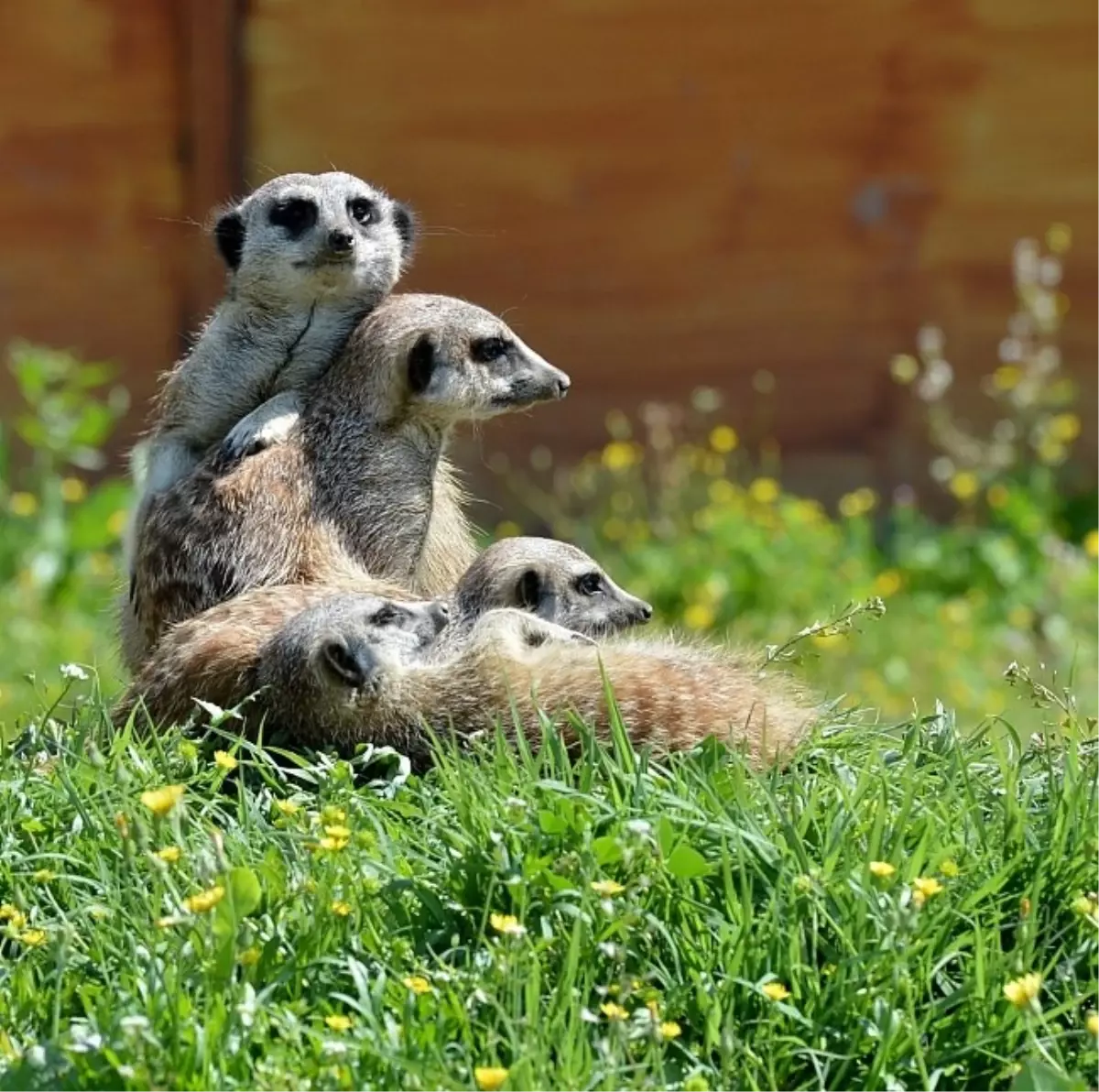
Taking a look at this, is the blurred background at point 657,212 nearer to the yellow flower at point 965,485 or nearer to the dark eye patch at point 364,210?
the yellow flower at point 965,485

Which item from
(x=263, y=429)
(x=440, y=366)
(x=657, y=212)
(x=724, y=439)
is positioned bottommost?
(x=724, y=439)

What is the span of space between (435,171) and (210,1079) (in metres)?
6.74

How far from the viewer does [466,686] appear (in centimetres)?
365

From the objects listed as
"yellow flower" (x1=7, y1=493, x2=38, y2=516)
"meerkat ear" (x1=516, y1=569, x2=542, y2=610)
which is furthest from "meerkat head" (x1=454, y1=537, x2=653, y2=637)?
"yellow flower" (x1=7, y1=493, x2=38, y2=516)

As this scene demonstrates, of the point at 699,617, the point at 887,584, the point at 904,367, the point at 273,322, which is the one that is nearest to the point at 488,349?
the point at 273,322

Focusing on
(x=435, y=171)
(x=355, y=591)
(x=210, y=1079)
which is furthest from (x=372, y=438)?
(x=435, y=171)

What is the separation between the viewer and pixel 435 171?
353 inches

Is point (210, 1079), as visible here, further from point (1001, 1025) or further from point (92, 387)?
point (92, 387)

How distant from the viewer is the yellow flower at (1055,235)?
29.2 ft

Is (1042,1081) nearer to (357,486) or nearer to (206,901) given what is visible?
(206,901)

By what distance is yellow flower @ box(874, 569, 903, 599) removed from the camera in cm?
824

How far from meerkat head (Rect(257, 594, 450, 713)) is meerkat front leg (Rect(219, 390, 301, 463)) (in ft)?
1.85

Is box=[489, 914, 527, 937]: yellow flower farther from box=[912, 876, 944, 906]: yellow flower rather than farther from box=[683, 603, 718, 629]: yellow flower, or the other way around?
box=[683, 603, 718, 629]: yellow flower

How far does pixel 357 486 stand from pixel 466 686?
0.74m
